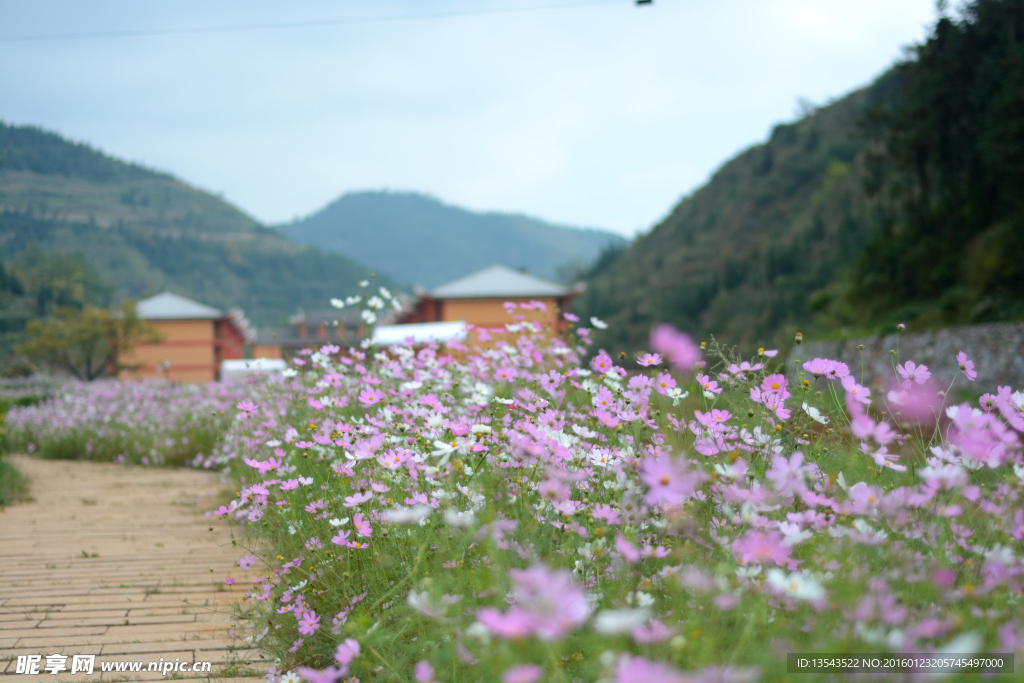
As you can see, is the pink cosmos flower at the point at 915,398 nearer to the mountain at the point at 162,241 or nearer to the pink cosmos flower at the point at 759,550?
the pink cosmos flower at the point at 759,550

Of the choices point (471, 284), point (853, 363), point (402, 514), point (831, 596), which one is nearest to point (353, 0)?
point (402, 514)

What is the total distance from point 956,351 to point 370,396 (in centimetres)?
1501

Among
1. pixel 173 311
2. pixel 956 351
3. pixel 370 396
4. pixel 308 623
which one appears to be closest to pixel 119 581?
pixel 370 396

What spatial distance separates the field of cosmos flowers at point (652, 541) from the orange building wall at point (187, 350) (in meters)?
28.6

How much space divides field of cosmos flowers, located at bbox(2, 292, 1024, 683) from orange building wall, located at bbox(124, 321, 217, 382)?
28.6 meters

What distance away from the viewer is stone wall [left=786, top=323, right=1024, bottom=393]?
1245 cm

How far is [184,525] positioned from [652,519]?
12.5 feet

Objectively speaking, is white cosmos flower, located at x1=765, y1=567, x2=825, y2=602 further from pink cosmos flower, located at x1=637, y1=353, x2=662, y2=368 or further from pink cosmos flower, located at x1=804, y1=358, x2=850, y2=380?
pink cosmos flower, located at x1=637, y1=353, x2=662, y2=368

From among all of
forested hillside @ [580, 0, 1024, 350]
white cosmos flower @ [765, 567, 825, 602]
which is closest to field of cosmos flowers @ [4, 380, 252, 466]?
forested hillside @ [580, 0, 1024, 350]

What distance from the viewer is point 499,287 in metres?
20.0

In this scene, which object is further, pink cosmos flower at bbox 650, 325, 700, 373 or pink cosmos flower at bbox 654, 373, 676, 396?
pink cosmos flower at bbox 654, 373, 676, 396

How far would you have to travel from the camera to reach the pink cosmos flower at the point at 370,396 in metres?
2.93

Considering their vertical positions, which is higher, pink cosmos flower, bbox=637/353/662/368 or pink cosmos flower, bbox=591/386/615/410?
pink cosmos flower, bbox=637/353/662/368

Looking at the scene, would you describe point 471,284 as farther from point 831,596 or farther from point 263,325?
point 263,325
